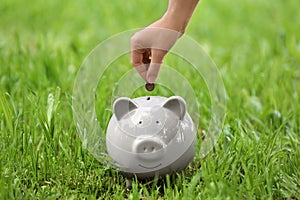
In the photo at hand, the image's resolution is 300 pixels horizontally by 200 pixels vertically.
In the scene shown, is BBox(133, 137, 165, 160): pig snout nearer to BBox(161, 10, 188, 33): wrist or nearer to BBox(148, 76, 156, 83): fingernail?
BBox(148, 76, 156, 83): fingernail

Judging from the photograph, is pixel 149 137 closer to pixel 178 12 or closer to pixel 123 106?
pixel 123 106

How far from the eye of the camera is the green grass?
206 cm

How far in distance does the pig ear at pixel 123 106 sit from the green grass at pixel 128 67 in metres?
0.23

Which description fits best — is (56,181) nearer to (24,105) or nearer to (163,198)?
(163,198)

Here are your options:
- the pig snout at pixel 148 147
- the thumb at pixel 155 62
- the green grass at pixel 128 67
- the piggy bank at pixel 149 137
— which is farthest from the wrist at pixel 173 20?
the green grass at pixel 128 67

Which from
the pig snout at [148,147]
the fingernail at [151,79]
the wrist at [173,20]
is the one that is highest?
the wrist at [173,20]

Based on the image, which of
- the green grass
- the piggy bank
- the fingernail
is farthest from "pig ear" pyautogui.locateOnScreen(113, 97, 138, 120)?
the green grass

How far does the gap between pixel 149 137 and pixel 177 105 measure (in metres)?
0.17

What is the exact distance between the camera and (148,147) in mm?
1978

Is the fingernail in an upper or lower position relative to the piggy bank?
upper

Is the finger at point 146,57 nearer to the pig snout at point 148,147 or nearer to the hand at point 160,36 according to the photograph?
the hand at point 160,36

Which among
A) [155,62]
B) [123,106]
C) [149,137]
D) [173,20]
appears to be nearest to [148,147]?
[149,137]

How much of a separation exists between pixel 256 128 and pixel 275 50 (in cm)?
152

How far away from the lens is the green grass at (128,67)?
2.06 meters
